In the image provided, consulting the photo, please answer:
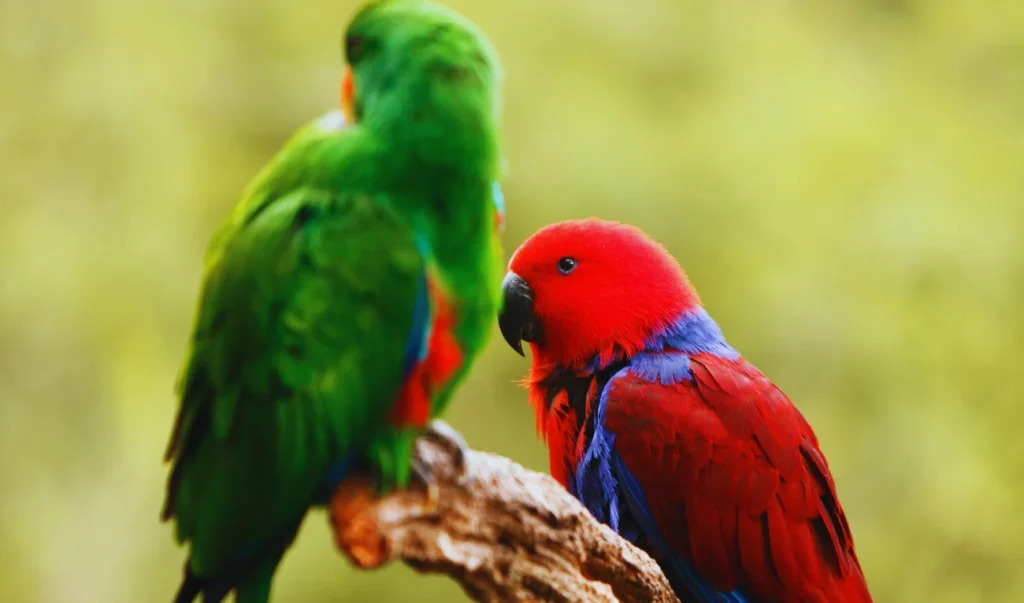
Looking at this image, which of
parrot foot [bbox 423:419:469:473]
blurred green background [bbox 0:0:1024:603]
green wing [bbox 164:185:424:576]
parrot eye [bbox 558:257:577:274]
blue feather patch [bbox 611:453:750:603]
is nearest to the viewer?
green wing [bbox 164:185:424:576]

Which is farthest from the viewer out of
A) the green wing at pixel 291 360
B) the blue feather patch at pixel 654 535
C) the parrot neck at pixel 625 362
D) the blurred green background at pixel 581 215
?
the blurred green background at pixel 581 215

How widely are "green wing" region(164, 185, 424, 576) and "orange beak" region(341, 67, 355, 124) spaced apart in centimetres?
18

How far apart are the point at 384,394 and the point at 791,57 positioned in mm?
3468

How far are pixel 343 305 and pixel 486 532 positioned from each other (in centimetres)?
41

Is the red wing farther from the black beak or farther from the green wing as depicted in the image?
the green wing

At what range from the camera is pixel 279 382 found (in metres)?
1.13

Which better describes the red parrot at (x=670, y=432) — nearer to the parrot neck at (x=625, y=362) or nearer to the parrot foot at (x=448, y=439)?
the parrot neck at (x=625, y=362)

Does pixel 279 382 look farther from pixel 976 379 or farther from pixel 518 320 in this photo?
pixel 976 379

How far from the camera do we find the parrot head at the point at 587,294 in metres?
2.08

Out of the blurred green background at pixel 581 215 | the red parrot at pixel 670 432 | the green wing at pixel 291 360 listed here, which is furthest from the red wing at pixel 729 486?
the blurred green background at pixel 581 215

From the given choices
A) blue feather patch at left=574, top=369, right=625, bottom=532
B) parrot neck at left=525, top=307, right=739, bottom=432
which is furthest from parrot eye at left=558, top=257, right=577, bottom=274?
blue feather patch at left=574, top=369, right=625, bottom=532

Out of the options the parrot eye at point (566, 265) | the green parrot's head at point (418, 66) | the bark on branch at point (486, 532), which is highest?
the green parrot's head at point (418, 66)

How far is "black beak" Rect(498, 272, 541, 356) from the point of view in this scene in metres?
2.11

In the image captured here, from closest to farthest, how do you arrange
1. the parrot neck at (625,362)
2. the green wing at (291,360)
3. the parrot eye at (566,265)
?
the green wing at (291,360) < the parrot neck at (625,362) < the parrot eye at (566,265)
